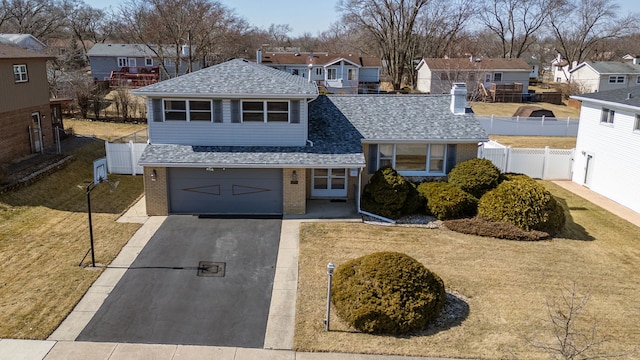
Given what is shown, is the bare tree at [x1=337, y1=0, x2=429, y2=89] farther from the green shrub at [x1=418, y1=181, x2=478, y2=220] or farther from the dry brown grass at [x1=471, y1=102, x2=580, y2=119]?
the green shrub at [x1=418, y1=181, x2=478, y2=220]

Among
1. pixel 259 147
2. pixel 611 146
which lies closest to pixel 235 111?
pixel 259 147

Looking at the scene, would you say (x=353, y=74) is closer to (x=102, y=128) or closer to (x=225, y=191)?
(x=102, y=128)

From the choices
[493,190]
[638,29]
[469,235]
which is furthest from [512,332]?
[638,29]

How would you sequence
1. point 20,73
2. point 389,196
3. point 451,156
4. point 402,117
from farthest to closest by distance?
point 20,73
point 402,117
point 451,156
point 389,196

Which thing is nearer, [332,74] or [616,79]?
[332,74]

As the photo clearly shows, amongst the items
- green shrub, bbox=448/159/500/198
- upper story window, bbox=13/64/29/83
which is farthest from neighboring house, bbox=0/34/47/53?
green shrub, bbox=448/159/500/198

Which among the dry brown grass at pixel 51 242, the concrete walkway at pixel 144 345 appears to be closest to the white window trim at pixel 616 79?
the dry brown grass at pixel 51 242
